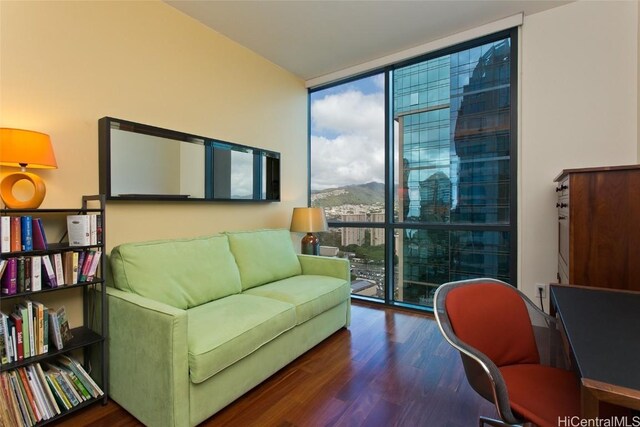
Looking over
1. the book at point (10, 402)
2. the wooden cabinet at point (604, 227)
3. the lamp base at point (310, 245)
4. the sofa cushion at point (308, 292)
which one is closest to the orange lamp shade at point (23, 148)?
the book at point (10, 402)

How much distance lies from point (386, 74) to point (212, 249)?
2614mm

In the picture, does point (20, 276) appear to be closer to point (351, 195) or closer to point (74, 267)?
point (74, 267)

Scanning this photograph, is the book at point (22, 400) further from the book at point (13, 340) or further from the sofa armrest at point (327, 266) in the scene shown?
the sofa armrest at point (327, 266)

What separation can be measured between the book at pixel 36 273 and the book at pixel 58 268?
68 mm

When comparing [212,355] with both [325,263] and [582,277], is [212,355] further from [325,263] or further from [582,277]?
[582,277]

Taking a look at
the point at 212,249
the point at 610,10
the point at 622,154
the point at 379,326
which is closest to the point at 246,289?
the point at 212,249

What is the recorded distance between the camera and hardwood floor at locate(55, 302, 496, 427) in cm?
163

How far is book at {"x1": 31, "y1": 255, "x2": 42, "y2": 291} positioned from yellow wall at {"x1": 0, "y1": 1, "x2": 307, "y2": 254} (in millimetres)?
446

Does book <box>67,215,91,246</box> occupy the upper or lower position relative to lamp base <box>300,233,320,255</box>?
upper

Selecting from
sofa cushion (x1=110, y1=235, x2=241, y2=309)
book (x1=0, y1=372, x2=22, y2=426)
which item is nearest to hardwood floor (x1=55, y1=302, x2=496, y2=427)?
book (x1=0, y1=372, x2=22, y2=426)

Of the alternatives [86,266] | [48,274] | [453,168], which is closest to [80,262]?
[86,266]

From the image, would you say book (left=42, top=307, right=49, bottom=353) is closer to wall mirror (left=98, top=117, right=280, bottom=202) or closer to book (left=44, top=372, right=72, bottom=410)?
book (left=44, top=372, right=72, bottom=410)

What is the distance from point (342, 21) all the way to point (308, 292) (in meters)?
2.32

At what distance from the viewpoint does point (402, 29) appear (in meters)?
2.82
